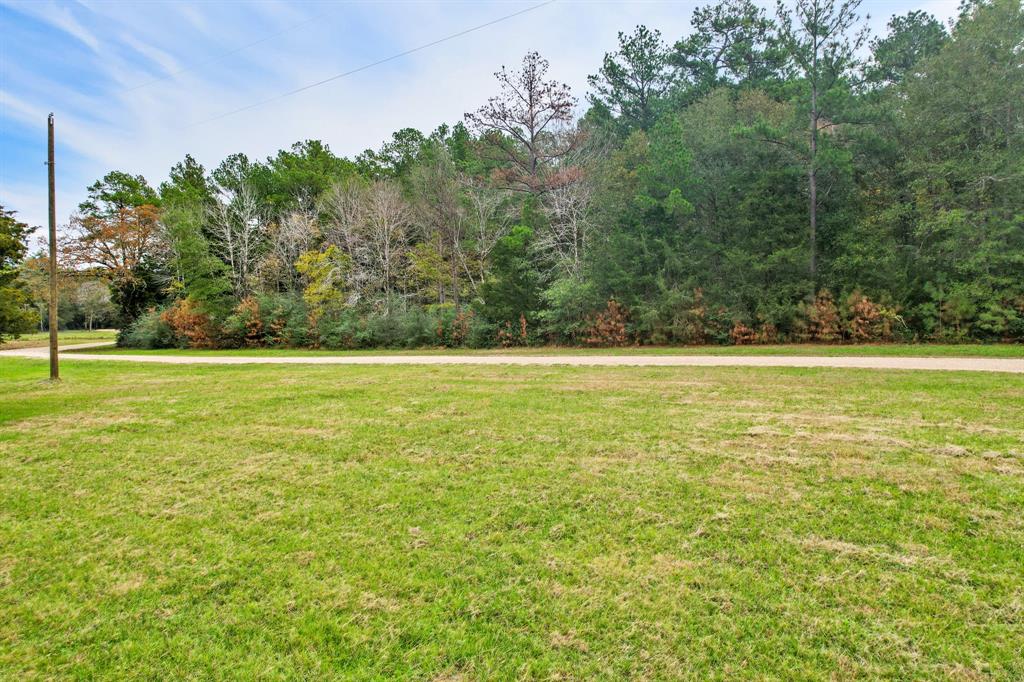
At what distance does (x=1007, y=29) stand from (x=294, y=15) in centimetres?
2031

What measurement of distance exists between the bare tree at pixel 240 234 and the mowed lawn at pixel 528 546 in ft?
82.4

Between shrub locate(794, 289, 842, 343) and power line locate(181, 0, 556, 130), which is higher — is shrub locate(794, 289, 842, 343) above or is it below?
below

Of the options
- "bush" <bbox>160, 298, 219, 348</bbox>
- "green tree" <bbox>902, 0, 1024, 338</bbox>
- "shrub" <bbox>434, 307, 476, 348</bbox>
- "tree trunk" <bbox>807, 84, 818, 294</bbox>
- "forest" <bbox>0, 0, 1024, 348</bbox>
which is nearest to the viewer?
"green tree" <bbox>902, 0, 1024, 338</bbox>

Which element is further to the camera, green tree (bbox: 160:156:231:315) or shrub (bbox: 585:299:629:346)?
green tree (bbox: 160:156:231:315)

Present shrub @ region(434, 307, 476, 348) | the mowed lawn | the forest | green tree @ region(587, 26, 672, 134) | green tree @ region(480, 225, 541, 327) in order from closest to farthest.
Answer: the mowed lawn, the forest, green tree @ region(480, 225, 541, 327), shrub @ region(434, 307, 476, 348), green tree @ region(587, 26, 672, 134)

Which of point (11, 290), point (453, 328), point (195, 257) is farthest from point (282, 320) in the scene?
point (11, 290)

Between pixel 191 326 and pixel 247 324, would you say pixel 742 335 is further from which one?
pixel 191 326

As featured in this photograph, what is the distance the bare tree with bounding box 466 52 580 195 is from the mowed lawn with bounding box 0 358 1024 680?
18.1m

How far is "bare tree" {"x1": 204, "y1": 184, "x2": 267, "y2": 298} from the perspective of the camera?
2797 centimetres

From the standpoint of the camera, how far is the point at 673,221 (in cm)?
1700

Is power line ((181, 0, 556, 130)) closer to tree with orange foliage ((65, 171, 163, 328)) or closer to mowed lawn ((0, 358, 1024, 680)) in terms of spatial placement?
mowed lawn ((0, 358, 1024, 680))

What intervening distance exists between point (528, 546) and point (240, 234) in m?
31.9

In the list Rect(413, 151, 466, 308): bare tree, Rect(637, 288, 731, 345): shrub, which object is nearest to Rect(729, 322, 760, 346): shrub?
Rect(637, 288, 731, 345): shrub

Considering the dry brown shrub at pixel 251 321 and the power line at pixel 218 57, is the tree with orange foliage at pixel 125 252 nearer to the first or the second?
the dry brown shrub at pixel 251 321
